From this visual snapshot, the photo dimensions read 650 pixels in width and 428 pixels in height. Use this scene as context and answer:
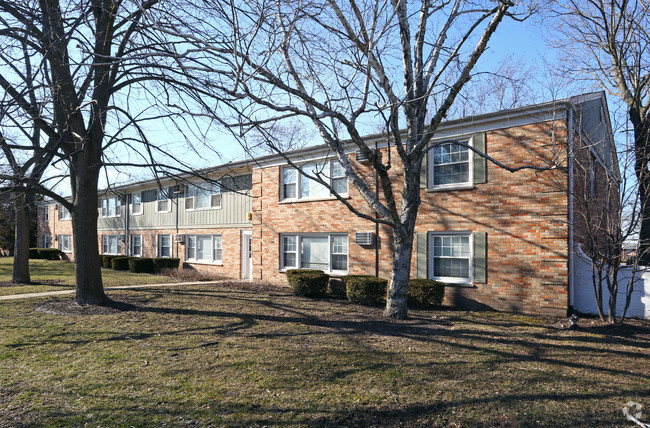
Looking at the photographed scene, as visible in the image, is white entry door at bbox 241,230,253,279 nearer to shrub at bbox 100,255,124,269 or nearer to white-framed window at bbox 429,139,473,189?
white-framed window at bbox 429,139,473,189

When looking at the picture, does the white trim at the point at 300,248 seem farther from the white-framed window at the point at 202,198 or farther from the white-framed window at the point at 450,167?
the white-framed window at the point at 202,198

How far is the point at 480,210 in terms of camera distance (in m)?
10.9

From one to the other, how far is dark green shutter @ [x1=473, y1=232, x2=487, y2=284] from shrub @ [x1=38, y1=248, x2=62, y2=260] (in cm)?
3294

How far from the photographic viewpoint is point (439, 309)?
35.5ft

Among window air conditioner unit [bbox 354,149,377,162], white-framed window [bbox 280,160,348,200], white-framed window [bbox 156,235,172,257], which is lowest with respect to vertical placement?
white-framed window [bbox 156,235,172,257]

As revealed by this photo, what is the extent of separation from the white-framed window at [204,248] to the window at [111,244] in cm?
879

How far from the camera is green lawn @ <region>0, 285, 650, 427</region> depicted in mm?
4363

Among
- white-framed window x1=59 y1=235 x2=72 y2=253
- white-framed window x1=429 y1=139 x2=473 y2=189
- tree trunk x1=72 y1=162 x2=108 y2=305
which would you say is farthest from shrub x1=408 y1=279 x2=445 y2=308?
white-framed window x1=59 y1=235 x2=72 y2=253

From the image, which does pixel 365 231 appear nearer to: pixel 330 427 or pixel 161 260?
pixel 330 427

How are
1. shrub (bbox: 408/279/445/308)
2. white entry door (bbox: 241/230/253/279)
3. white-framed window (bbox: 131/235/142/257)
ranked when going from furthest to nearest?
white-framed window (bbox: 131/235/142/257)
white entry door (bbox: 241/230/253/279)
shrub (bbox: 408/279/445/308)

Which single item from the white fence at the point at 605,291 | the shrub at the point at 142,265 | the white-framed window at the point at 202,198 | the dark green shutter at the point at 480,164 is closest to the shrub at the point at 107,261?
the shrub at the point at 142,265

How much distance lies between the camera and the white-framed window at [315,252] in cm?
1405

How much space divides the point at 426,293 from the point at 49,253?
32.4 m

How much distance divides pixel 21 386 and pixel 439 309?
29.1ft
